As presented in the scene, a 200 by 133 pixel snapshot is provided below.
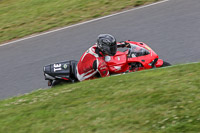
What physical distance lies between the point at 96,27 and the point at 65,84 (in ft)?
13.1

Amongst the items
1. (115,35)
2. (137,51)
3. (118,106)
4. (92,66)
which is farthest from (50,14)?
(118,106)

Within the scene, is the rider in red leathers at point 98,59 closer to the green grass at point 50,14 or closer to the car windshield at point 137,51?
the car windshield at point 137,51

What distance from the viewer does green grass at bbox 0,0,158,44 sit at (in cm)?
1245

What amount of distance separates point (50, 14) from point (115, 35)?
368 cm

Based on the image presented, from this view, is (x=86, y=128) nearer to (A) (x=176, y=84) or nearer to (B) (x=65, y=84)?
(A) (x=176, y=84)

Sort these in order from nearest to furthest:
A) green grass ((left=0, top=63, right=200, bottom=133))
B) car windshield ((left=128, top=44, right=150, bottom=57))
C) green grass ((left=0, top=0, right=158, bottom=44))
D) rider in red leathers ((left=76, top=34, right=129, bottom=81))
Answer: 1. green grass ((left=0, top=63, right=200, bottom=133))
2. rider in red leathers ((left=76, top=34, right=129, bottom=81))
3. car windshield ((left=128, top=44, right=150, bottom=57))
4. green grass ((left=0, top=0, right=158, bottom=44))

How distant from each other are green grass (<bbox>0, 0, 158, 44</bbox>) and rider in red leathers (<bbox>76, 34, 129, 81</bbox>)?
15.6ft

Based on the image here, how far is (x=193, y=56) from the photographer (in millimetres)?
8844

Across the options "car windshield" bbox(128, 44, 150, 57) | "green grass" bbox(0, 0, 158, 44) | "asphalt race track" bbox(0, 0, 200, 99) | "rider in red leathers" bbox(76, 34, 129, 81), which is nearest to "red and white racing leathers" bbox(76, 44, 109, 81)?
"rider in red leathers" bbox(76, 34, 129, 81)

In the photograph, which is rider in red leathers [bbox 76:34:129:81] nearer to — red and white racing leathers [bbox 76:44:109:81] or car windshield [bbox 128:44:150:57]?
red and white racing leathers [bbox 76:44:109:81]

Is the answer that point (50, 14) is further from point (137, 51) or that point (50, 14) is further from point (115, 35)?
point (137, 51)

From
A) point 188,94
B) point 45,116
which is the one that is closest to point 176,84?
point 188,94

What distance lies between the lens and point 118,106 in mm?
5660

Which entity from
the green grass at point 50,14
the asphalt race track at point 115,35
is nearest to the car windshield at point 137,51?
the asphalt race track at point 115,35
